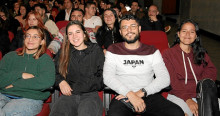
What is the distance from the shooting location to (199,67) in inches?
86.4

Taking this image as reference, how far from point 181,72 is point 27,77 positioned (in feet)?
4.79

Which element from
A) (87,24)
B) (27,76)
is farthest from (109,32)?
(27,76)

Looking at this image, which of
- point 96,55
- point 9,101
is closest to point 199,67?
point 96,55

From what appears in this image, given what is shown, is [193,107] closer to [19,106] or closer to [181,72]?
[181,72]

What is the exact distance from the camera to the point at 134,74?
2018 mm

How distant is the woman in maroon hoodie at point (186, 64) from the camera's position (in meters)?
2.12

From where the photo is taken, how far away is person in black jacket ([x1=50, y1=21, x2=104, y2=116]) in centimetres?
201

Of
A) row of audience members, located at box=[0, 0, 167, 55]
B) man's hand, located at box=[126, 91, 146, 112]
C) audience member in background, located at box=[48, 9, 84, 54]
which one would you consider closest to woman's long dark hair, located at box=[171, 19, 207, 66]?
man's hand, located at box=[126, 91, 146, 112]

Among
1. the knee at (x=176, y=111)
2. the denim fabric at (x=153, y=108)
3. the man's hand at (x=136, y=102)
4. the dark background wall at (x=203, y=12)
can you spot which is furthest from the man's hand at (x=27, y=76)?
the dark background wall at (x=203, y=12)

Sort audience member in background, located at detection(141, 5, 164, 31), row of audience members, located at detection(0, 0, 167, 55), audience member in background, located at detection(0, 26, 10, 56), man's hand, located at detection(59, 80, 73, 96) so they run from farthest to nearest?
1. audience member in background, located at detection(141, 5, 164, 31)
2. row of audience members, located at detection(0, 0, 167, 55)
3. audience member in background, located at detection(0, 26, 10, 56)
4. man's hand, located at detection(59, 80, 73, 96)

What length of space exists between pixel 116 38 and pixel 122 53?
1176 mm

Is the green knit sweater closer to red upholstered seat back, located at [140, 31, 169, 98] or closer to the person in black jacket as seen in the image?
the person in black jacket

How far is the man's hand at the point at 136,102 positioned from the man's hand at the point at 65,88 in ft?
1.76

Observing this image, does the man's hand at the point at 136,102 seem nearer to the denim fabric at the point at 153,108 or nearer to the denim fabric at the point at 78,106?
the denim fabric at the point at 153,108
